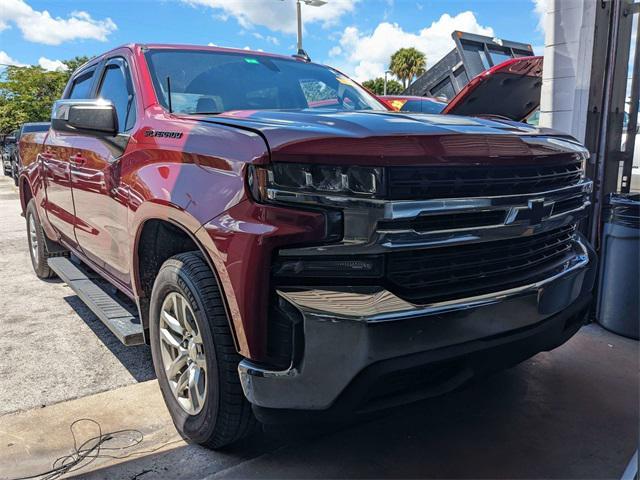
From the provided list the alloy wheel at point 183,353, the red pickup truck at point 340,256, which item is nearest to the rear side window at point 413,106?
the red pickup truck at point 340,256

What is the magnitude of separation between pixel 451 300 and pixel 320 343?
0.52m

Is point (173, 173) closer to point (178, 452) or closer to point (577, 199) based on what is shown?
point (178, 452)

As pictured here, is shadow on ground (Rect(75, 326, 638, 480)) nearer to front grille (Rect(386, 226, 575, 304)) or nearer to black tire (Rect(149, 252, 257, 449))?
black tire (Rect(149, 252, 257, 449))

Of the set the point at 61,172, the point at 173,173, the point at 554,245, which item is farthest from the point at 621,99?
the point at 61,172

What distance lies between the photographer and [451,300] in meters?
2.05

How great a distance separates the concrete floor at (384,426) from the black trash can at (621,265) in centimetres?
16

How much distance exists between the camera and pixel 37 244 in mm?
5746

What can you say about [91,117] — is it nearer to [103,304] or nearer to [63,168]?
[103,304]

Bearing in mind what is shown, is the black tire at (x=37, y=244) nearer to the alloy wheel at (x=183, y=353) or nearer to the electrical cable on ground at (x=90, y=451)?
the electrical cable on ground at (x=90, y=451)

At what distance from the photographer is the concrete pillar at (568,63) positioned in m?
4.27

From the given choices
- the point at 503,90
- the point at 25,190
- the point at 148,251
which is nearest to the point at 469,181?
the point at 148,251

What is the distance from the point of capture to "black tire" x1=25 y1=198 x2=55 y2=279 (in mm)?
5524

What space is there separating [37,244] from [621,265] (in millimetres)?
5393

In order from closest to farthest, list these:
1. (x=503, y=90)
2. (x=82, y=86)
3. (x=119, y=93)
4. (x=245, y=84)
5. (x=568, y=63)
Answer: (x=245, y=84) < (x=119, y=93) < (x=568, y=63) < (x=82, y=86) < (x=503, y=90)
